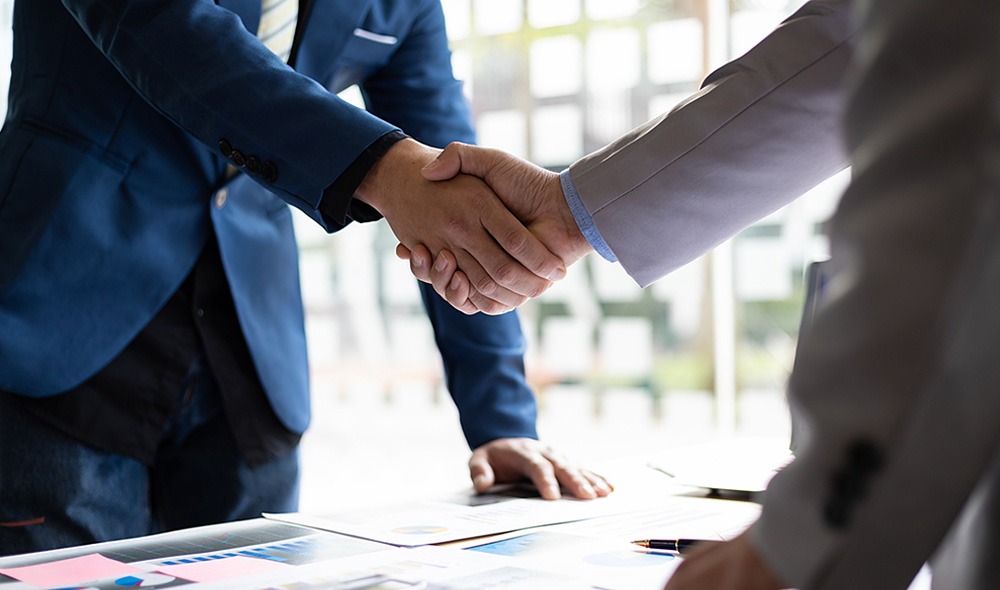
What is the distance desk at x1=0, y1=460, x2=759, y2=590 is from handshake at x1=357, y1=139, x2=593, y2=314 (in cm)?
39

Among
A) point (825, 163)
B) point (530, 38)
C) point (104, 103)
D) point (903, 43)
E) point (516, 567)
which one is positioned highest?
point (530, 38)

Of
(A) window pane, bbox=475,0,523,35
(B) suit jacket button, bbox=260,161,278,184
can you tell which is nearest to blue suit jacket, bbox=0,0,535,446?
(B) suit jacket button, bbox=260,161,278,184

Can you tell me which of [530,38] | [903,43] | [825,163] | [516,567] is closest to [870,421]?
[903,43]

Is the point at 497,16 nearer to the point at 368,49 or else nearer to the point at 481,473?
the point at 368,49

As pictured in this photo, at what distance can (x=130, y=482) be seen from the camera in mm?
1322

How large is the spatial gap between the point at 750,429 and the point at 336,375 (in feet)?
8.15

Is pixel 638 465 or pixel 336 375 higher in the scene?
pixel 336 375

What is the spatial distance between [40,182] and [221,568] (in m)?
0.67

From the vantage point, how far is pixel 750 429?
166 inches

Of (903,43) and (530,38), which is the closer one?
(903,43)

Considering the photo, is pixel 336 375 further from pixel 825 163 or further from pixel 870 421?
pixel 870 421

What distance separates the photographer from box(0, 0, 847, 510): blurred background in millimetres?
4148

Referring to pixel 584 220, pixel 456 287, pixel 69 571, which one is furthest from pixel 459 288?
pixel 69 571

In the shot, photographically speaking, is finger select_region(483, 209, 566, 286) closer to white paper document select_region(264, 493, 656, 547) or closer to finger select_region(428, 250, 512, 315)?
finger select_region(428, 250, 512, 315)
